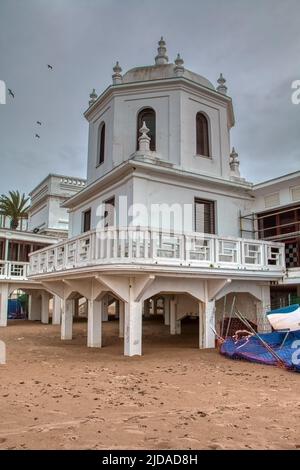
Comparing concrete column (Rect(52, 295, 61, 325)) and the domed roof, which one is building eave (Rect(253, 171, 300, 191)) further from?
concrete column (Rect(52, 295, 61, 325))

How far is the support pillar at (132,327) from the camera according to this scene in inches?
446

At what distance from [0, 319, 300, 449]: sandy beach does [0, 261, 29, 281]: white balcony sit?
12.1m

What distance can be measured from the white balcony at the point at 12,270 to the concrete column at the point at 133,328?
13829 mm

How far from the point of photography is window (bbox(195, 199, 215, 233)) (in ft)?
50.2

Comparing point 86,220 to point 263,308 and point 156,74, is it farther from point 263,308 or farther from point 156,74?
point 263,308

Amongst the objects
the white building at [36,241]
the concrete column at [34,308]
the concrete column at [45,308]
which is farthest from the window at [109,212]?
the concrete column at [34,308]

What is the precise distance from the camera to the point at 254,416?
19.4 feet

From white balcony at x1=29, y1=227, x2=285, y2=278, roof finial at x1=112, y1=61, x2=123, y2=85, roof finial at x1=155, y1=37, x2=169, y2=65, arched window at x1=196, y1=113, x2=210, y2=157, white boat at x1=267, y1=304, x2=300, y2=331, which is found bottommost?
white boat at x1=267, y1=304, x2=300, y2=331

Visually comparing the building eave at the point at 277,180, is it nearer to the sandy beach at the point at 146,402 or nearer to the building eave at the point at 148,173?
the building eave at the point at 148,173

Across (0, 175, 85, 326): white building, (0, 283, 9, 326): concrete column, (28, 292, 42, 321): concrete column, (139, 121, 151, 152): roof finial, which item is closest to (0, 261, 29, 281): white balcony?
(0, 175, 85, 326): white building

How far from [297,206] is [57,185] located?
22176mm

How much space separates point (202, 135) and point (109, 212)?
5333mm

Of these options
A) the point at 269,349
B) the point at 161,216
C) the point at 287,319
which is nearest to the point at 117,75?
the point at 161,216

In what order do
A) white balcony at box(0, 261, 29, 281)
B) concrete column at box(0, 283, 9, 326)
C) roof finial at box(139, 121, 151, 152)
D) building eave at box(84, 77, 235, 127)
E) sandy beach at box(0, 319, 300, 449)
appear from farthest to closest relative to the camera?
concrete column at box(0, 283, 9, 326), white balcony at box(0, 261, 29, 281), building eave at box(84, 77, 235, 127), roof finial at box(139, 121, 151, 152), sandy beach at box(0, 319, 300, 449)
